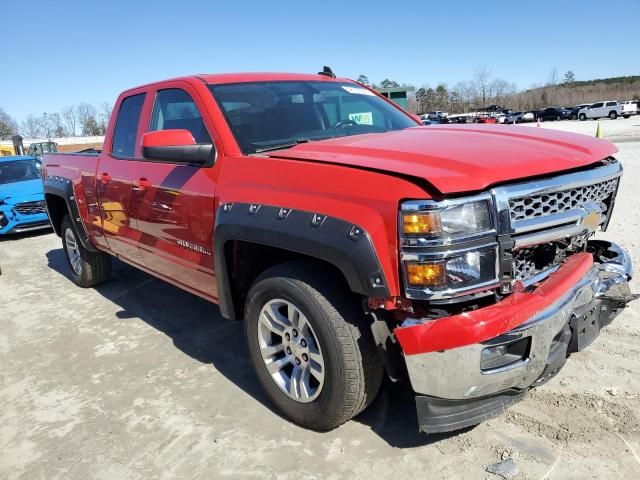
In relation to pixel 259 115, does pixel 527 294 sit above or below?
below

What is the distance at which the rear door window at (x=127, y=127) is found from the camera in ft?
13.8

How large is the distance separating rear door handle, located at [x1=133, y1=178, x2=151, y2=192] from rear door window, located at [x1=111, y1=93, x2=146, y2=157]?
0.40m

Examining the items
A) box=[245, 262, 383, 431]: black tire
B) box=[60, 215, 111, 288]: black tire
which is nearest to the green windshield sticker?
box=[245, 262, 383, 431]: black tire

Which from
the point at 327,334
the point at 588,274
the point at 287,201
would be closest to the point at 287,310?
the point at 327,334

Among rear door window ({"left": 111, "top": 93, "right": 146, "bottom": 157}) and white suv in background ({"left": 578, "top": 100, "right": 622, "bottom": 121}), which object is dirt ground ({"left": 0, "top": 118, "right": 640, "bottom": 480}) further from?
white suv in background ({"left": 578, "top": 100, "right": 622, "bottom": 121})

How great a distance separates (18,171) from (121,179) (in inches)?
318

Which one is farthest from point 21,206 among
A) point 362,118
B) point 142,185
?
point 362,118

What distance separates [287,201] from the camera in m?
2.57

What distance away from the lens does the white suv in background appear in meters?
47.7

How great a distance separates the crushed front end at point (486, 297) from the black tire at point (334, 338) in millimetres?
291

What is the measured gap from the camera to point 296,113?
3.55 metres

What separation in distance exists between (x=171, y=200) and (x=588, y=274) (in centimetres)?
250

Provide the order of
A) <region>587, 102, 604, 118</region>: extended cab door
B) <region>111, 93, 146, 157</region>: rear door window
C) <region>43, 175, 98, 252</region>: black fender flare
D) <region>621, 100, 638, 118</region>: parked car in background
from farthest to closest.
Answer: <region>587, 102, 604, 118</region>: extended cab door
<region>621, 100, 638, 118</region>: parked car in background
<region>43, 175, 98, 252</region>: black fender flare
<region>111, 93, 146, 157</region>: rear door window

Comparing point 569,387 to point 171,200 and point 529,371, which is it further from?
point 171,200
